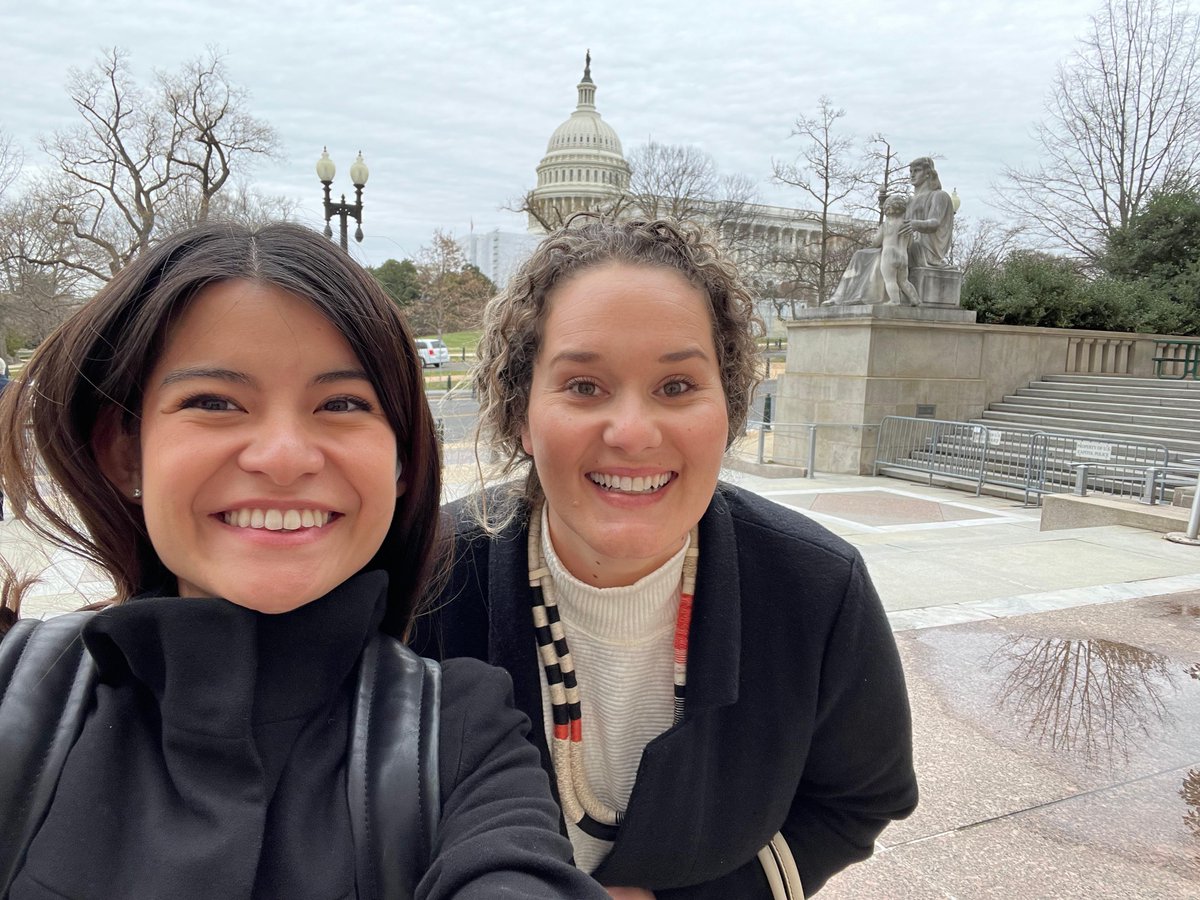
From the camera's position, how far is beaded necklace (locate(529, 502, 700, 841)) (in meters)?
1.52

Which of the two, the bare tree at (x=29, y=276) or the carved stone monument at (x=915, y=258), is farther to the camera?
the bare tree at (x=29, y=276)

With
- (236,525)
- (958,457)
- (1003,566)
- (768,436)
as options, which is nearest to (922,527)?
(1003,566)

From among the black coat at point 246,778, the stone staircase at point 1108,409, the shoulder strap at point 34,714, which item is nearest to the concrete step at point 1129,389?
the stone staircase at point 1108,409

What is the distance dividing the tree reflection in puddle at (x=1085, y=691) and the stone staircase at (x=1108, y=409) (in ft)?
32.6

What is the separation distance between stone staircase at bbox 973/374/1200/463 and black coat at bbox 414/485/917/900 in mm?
13233

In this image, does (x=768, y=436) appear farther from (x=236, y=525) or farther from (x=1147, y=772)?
(x=236, y=525)

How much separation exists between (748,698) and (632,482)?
0.47 m

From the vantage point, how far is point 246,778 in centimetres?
104

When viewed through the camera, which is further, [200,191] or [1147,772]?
[200,191]

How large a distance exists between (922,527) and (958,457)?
175 inches

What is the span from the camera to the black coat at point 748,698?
1.47 metres

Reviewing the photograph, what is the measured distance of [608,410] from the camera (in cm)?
149

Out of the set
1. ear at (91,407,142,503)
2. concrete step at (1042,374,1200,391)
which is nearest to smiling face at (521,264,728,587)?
ear at (91,407,142,503)

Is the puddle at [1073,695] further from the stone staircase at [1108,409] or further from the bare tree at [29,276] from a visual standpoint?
the bare tree at [29,276]
